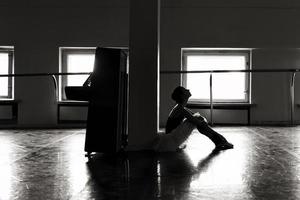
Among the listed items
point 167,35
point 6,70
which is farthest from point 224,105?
point 6,70

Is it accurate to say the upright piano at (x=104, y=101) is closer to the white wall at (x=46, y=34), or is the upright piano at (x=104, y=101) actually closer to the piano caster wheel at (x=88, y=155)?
the piano caster wheel at (x=88, y=155)

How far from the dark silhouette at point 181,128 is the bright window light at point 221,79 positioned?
12.0 feet

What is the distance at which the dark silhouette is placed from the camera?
12.6 feet

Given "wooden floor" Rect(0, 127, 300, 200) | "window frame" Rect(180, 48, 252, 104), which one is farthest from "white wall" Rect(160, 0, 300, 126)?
"wooden floor" Rect(0, 127, 300, 200)

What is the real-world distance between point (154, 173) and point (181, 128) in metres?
1.17

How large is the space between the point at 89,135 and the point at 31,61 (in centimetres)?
450

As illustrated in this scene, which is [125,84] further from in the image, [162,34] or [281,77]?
[281,77]

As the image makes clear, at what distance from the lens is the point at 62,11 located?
25.0ft

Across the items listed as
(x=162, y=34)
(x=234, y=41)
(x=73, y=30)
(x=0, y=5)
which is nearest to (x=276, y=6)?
(x=234, y=41)

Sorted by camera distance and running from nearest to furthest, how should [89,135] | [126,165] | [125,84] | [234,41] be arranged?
1. [126,165]
2. [89,135]
3. [125,84]
4. [234,41]

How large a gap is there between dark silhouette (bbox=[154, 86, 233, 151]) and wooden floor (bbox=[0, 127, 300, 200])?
122 mm

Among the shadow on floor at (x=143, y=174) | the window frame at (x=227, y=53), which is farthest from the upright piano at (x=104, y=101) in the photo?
the window frame at (x=227, y=53)

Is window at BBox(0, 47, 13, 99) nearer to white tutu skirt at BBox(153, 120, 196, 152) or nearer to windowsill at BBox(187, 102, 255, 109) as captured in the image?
Result: windowsill at BBox(187, 102, 255, 109)

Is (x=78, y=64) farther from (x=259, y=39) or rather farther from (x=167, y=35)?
(x=259, y=39)
